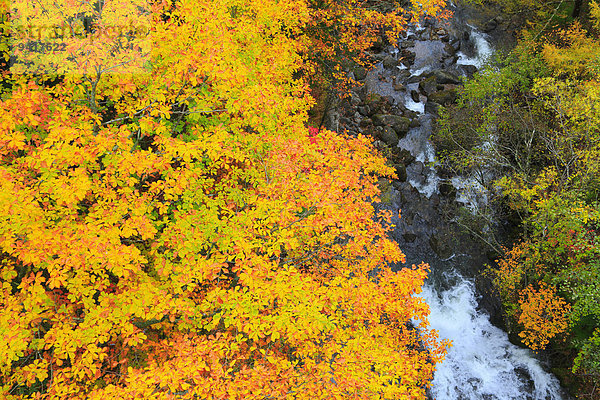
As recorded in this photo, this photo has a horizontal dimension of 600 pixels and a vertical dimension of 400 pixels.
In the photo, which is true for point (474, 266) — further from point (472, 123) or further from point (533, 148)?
point (472, 123)

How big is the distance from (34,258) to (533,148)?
22.3 metres

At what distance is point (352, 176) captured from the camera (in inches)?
381

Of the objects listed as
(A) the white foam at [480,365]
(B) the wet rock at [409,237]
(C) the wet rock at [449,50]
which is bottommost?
(A) the white foam at [480,365]

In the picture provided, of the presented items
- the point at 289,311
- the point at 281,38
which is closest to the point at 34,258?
the point at 289,311

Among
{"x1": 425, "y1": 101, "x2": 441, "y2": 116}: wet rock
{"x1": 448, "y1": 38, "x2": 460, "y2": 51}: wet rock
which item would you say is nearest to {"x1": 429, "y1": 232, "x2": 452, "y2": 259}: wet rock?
{"x1": 425, "y1": 101, "x2": 441, "y2": 116}: wet rock

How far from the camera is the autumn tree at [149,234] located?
19.9 feet

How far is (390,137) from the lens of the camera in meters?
23.4

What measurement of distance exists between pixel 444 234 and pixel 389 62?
1758cm

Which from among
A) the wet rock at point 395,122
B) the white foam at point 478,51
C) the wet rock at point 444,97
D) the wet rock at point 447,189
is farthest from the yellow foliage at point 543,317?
the white foam at point 478,51

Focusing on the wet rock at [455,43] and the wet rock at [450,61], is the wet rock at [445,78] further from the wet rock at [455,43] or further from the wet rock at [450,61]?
the wet rock at [455,43]

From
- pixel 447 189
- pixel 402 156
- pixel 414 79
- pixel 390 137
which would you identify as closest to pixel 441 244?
pixel 447 189

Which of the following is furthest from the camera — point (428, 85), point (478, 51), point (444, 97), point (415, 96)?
point (478, 51)

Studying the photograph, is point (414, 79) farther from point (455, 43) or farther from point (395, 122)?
point (455, 43)

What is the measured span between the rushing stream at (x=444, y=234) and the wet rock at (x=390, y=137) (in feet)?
0.28
